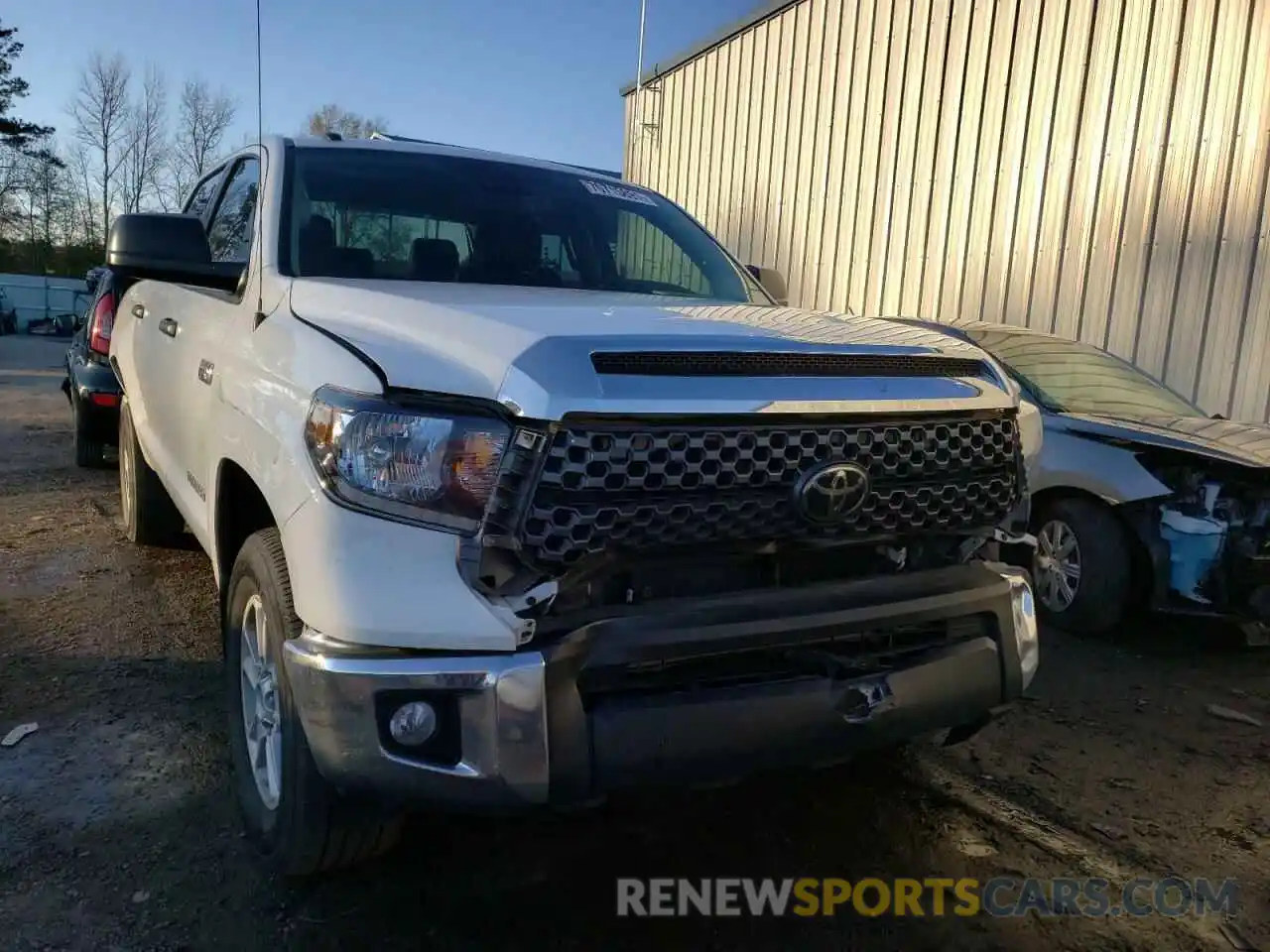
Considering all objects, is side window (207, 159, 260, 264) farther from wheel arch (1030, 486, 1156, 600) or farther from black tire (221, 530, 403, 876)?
wheel arch (1030, 486, 1156, 600)

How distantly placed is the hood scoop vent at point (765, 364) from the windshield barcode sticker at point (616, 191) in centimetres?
180

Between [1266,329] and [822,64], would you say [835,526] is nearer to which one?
[1266,329]

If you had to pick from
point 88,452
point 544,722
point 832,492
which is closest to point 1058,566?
point 832,492

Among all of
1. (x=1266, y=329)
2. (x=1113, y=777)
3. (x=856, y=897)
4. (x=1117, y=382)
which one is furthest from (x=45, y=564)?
(x=1266, y=329)

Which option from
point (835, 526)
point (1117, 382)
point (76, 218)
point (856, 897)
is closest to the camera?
point (835, 526)

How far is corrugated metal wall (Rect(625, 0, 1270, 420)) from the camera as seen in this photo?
6.80m

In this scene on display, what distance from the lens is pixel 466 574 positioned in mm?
1846

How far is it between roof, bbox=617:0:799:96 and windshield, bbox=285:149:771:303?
8.48 m

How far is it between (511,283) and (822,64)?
8652 mm

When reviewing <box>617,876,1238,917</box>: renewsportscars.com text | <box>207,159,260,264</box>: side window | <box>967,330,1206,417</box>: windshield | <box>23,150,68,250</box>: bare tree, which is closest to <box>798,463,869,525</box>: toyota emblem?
<box>617,876,1238,917</box>: renewsportscars.com text

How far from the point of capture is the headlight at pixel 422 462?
187 cm

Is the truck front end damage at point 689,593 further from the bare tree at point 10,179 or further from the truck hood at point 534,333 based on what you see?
the bare tree at point 10,179

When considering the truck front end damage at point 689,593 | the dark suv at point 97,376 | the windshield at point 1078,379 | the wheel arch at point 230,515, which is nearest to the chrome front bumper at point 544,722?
the truck front end damage at point 689,593

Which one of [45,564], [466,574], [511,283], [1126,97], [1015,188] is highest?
[1126,97]
